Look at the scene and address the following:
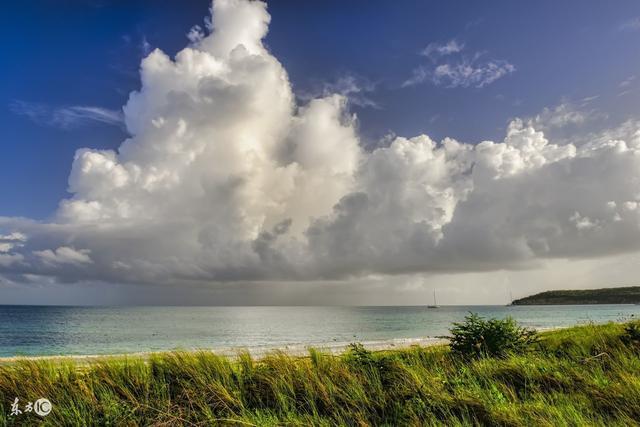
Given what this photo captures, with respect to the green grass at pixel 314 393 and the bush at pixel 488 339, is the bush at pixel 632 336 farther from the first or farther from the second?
the green grass at pixel 314 393

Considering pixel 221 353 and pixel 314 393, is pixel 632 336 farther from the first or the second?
pixel 221 353

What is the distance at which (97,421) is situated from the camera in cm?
568

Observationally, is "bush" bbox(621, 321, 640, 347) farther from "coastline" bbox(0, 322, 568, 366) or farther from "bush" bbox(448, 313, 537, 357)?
"coastline" bbox(0, 322, 568, 366)

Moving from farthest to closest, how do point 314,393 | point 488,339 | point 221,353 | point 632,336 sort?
1. point 221,353
2. point 632,336
3. point 488,339
4. point 314,393

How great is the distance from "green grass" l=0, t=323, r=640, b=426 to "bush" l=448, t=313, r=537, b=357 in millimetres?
2311

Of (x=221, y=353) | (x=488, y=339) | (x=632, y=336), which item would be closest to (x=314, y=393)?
(x=488, y=339)

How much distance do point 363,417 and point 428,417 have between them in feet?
2.93

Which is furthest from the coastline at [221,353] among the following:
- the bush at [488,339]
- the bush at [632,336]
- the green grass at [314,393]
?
the bush at [632,336]

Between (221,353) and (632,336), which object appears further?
(221,353)

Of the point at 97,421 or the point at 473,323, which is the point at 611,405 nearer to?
the point at 473,323

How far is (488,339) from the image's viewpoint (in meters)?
11.1

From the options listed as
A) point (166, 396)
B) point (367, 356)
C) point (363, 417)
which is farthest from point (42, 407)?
point (367, 356)

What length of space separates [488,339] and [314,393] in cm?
626

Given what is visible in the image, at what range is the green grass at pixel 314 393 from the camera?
577 centimetres
